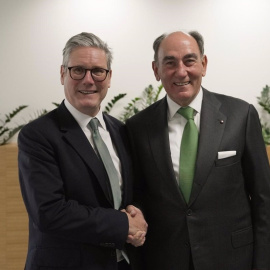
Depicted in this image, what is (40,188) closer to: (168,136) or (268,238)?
(168,136)

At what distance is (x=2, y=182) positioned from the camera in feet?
13.4

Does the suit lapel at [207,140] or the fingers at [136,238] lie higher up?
the suit lapel at [207,140]

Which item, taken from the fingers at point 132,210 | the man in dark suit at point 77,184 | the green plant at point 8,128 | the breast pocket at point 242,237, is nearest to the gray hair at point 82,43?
the man in dark suit at point 77,184

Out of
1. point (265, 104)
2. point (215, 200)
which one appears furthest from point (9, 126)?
point (215, 200)

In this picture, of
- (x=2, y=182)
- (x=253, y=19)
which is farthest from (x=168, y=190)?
(x=253, y=19)

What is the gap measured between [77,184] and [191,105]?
694 mm

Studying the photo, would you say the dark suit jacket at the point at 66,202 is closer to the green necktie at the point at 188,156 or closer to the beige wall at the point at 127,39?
the green necktie at the point at 188,156

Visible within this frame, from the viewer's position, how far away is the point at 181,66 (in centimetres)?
214

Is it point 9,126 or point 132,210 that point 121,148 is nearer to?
point 132,210

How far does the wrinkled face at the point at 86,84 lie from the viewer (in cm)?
200

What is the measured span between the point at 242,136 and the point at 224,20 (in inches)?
119

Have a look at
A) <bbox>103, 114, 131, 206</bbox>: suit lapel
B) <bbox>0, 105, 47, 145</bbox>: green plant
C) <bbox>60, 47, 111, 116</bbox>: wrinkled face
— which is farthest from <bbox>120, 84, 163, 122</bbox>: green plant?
<bbox>60, 47, 111, 116</bbox>: wrinkled face

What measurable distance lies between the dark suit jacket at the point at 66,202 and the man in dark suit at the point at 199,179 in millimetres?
267

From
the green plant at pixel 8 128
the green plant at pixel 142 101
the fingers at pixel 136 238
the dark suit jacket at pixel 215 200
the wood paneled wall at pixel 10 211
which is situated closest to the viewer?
the fingers at pixel 136 238
